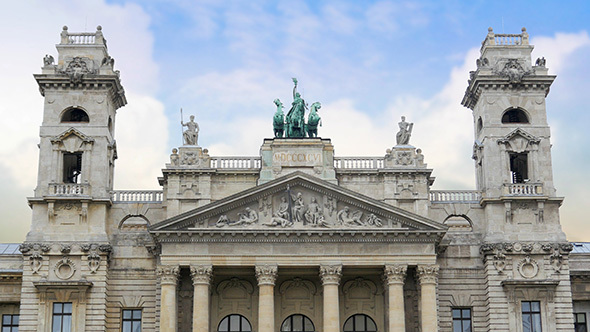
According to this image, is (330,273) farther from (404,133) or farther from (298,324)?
(404,133)

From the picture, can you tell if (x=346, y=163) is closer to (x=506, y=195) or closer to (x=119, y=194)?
(x=506, y=195)

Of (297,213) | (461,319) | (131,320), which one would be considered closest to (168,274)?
(131,320)

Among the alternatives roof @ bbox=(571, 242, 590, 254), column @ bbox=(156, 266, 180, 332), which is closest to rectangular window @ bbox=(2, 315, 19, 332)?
column @ bbox=(156, 266, 180, 332)

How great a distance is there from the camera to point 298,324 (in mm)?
56406

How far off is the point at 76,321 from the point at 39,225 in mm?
6173

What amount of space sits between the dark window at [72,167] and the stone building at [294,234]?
0.10m

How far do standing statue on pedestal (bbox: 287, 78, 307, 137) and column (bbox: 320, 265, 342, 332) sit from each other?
30.7 feet

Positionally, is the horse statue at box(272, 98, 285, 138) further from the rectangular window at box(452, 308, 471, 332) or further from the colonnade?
the rectangular window at box(452, 308, 471, 332)

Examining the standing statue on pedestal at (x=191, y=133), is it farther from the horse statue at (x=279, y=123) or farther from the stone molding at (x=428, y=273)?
the stone molding at (x=428, y=273)

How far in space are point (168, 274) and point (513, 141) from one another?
2195 centimetres

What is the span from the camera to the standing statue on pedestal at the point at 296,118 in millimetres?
58750

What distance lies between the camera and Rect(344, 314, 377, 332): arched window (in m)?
56.3

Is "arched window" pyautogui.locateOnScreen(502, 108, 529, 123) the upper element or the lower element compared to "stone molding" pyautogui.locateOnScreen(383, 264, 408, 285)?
upper

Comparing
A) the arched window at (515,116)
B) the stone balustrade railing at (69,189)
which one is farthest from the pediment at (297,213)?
the arched window at (515,116)
